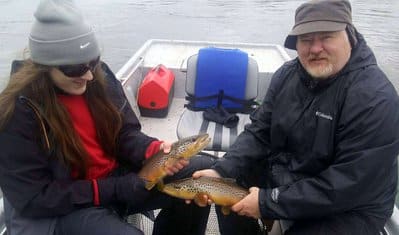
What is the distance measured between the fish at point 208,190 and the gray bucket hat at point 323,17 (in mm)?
1005

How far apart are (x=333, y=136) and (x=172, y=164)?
0.96 meters

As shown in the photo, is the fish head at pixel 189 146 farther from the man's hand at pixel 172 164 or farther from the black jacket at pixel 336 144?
the black jacket at pixel 336 144

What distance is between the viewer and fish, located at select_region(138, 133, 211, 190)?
2.30 meters

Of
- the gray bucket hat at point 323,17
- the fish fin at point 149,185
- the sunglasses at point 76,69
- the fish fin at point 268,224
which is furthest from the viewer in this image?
the fish fin at point 268,224

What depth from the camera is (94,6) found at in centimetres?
1659

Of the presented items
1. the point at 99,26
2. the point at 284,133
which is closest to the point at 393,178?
the point at 284,133

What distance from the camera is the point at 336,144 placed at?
221 cm

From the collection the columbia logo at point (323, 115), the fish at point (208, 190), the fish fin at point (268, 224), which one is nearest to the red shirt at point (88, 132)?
the fish at point (208, 190)

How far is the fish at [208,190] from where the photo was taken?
236 centimetres

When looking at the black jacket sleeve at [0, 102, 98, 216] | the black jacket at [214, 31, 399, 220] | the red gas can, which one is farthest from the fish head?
the red gas can

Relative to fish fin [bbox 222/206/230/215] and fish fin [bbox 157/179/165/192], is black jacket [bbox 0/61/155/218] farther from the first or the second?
fish fin [bbox 222/206/230/215]

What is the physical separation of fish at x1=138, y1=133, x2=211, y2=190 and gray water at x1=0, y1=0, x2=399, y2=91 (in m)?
6.95

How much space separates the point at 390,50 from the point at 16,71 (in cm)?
1105

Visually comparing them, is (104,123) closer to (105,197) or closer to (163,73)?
(105,197)
